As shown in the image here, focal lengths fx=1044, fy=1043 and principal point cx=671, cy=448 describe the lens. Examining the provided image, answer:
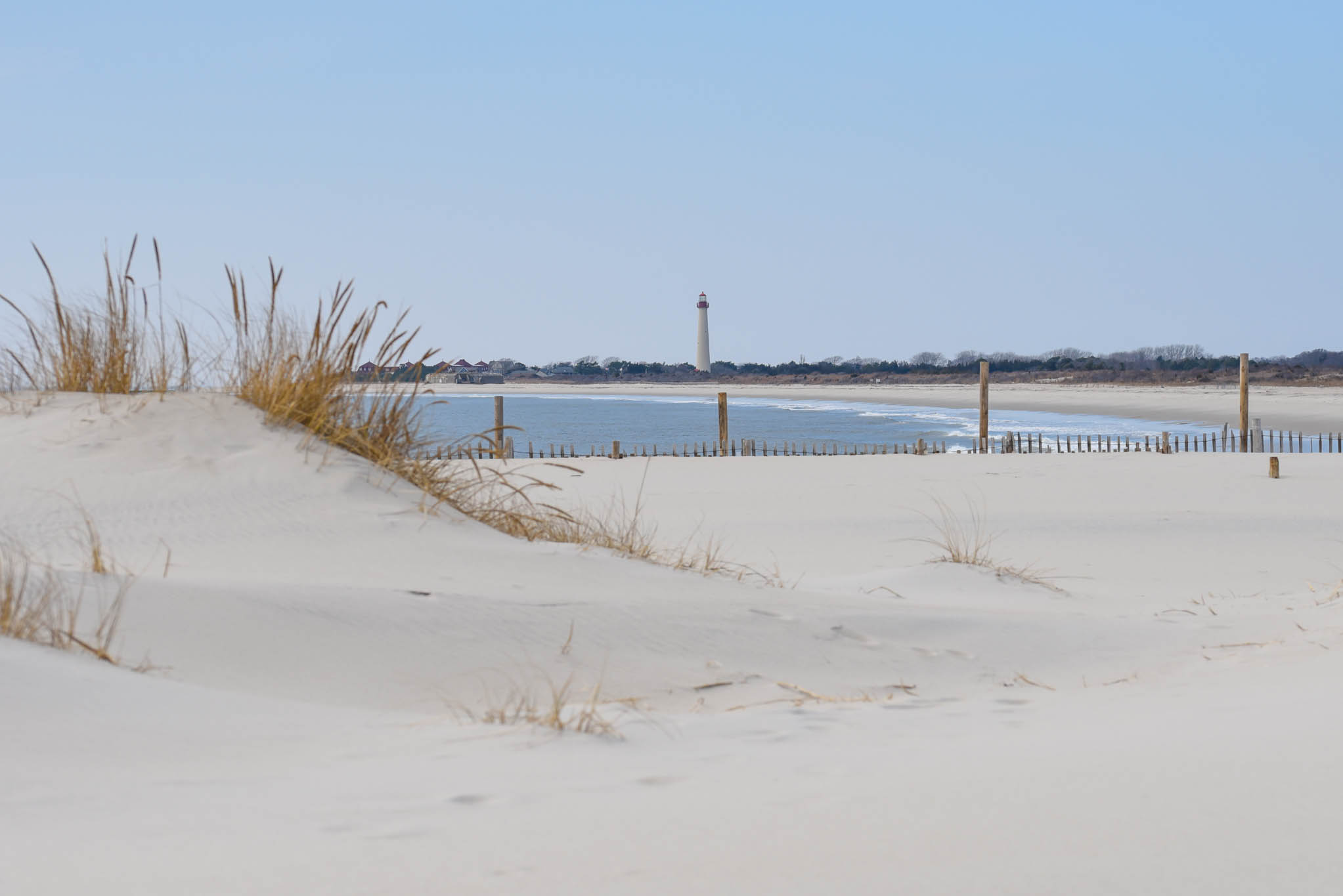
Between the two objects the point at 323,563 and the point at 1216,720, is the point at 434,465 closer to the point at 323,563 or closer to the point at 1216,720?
the point at 323,563

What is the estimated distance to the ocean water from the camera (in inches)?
1464

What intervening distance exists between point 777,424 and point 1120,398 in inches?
811

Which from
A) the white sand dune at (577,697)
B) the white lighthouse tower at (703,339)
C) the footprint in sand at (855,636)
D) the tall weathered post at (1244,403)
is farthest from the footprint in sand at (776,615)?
the white lighthouse tower at (703,339)

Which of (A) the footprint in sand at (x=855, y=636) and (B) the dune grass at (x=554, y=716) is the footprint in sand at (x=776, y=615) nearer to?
(A) the footprint in sand at (x=855, y=636)

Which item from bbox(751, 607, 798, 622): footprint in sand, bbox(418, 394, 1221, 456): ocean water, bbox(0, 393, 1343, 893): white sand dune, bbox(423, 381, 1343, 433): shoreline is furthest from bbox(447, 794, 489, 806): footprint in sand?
bbox(423, 381, 1343, 433): shoreline

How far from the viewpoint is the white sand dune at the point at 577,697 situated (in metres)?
1.51

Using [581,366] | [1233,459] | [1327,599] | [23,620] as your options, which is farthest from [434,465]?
[581,366]

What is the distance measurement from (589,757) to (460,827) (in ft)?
1.70

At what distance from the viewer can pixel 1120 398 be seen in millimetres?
56469

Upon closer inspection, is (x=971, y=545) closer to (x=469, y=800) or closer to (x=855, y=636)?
(x=855, y=636)

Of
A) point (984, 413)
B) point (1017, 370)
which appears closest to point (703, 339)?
point (1017, 370)

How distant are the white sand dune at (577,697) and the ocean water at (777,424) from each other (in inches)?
690

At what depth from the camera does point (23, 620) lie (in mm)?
2619

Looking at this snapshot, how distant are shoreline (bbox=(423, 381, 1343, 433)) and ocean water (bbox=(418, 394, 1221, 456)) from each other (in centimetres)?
216
